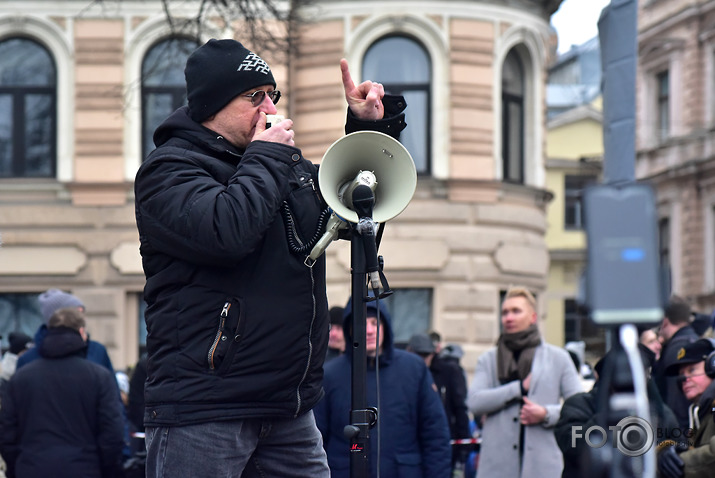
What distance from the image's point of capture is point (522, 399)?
752 centimetres

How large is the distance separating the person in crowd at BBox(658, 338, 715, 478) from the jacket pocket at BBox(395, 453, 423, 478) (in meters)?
1.57

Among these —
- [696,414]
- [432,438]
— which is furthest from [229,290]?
[432,438]

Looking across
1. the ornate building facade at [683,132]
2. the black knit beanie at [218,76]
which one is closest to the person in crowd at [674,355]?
the black knit beanie at [218,76]

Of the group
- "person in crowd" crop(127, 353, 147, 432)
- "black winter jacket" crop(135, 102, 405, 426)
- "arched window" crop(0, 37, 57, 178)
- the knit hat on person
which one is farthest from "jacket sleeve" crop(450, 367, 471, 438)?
"arched window" crop(0, 37, 57, 178)

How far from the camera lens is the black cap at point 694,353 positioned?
689cm

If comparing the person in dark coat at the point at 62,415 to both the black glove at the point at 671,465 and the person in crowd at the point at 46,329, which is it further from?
the black glove at the point at 671,465

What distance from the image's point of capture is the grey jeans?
3803mm

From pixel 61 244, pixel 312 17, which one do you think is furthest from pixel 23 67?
pixel 312 17

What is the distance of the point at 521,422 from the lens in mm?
7492

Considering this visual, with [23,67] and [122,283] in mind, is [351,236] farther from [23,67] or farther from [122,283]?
[23,67]

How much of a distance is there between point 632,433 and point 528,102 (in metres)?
19.2

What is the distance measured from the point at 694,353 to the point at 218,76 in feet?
12.6

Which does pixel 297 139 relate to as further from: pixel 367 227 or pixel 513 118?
pixel 367 227

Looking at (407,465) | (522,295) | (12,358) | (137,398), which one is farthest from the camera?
(12,358)
